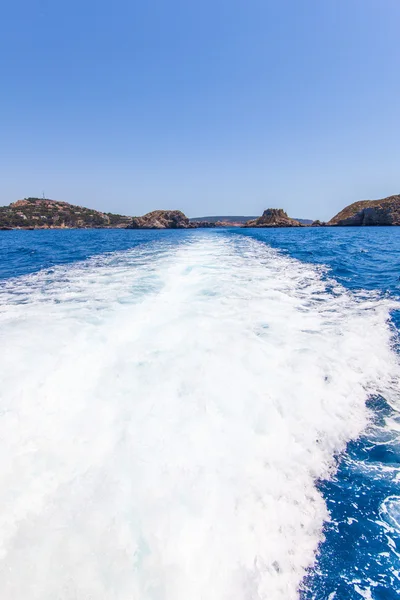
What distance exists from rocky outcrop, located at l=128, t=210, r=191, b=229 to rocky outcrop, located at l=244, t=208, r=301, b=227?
31.9 metres

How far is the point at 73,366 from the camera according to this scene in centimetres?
357

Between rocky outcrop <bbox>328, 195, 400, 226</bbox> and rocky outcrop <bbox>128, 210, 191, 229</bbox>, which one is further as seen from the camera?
rocky outcrop <bbox>128, 210, 191, 229</bbox>

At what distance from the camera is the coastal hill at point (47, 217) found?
353 feet

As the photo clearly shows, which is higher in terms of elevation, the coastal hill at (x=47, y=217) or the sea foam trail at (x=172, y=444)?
the coastal hill at (x=47, y=217)

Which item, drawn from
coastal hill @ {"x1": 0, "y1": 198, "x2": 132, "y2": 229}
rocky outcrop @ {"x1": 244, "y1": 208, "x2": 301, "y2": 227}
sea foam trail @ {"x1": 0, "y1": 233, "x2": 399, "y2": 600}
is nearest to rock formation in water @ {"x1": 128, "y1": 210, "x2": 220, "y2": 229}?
coastal hill @ {"x1": 0, "y1": 198, "x2": 132, "y2": 229}

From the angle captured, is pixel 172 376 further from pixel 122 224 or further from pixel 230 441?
pixel 122 224

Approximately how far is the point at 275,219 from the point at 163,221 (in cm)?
4647

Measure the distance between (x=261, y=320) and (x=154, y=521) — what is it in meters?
3.86

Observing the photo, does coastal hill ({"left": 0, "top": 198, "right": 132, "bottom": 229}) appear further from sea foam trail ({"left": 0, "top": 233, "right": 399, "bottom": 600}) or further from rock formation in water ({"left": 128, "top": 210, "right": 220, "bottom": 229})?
sea foam trail ({"left": 0, "top": 233, "right": 399, "bottom": 600})

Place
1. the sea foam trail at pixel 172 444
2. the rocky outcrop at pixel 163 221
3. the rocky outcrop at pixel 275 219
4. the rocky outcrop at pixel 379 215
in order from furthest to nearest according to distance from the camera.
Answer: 1. the rocky outcrop at pixel 163 221
2. the rocky outcrop at pixel 275 219
3. the rocky outcrop at pixel 379 215
4. the sea foam trail at pixel 172 444

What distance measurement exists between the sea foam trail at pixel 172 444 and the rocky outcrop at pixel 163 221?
391 ft

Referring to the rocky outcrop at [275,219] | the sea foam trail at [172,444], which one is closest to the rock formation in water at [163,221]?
the rocky outcrop at [275,219]

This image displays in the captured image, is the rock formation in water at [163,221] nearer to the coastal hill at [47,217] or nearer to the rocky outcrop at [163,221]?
the rocky outcrop at [163,221]

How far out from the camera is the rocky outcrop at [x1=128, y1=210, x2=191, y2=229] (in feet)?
392
